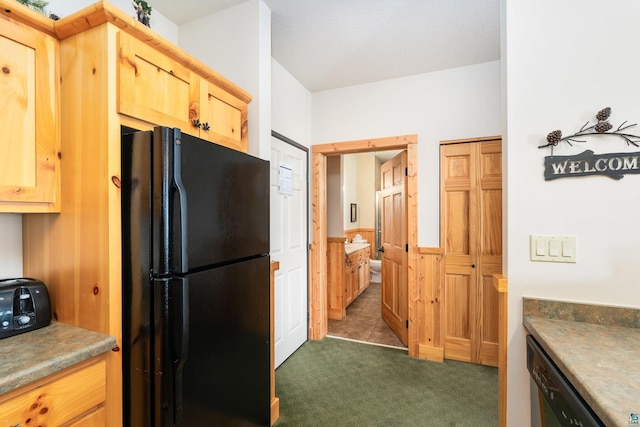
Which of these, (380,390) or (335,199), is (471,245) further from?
(335,199)

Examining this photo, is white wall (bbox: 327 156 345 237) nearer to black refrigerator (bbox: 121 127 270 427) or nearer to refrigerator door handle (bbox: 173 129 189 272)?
black refrigerator (bbox: 121 127 270 427)

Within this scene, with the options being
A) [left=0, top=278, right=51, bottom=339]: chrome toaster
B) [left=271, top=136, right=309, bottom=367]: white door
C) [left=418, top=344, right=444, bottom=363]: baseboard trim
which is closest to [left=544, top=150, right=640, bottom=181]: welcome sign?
[left=271, top=136, right=309, bottom=367]: white door

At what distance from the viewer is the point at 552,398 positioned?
3.13 feet

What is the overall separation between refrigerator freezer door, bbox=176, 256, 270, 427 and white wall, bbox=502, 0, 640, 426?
119 cm

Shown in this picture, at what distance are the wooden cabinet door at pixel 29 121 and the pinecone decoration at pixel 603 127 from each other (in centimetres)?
219

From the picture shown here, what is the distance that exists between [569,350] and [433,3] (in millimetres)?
2032

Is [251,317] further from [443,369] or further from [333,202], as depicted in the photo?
[333,202]

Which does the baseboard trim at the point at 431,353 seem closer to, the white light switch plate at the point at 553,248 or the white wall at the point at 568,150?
the white wall at the point at 568,150

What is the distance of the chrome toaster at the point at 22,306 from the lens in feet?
3.26

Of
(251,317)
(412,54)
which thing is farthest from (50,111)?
(412,54)

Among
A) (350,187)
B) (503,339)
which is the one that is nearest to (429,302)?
(503,339)

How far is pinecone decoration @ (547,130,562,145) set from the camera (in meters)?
1.20

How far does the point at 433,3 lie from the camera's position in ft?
6.01

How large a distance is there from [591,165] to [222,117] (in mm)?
1738
